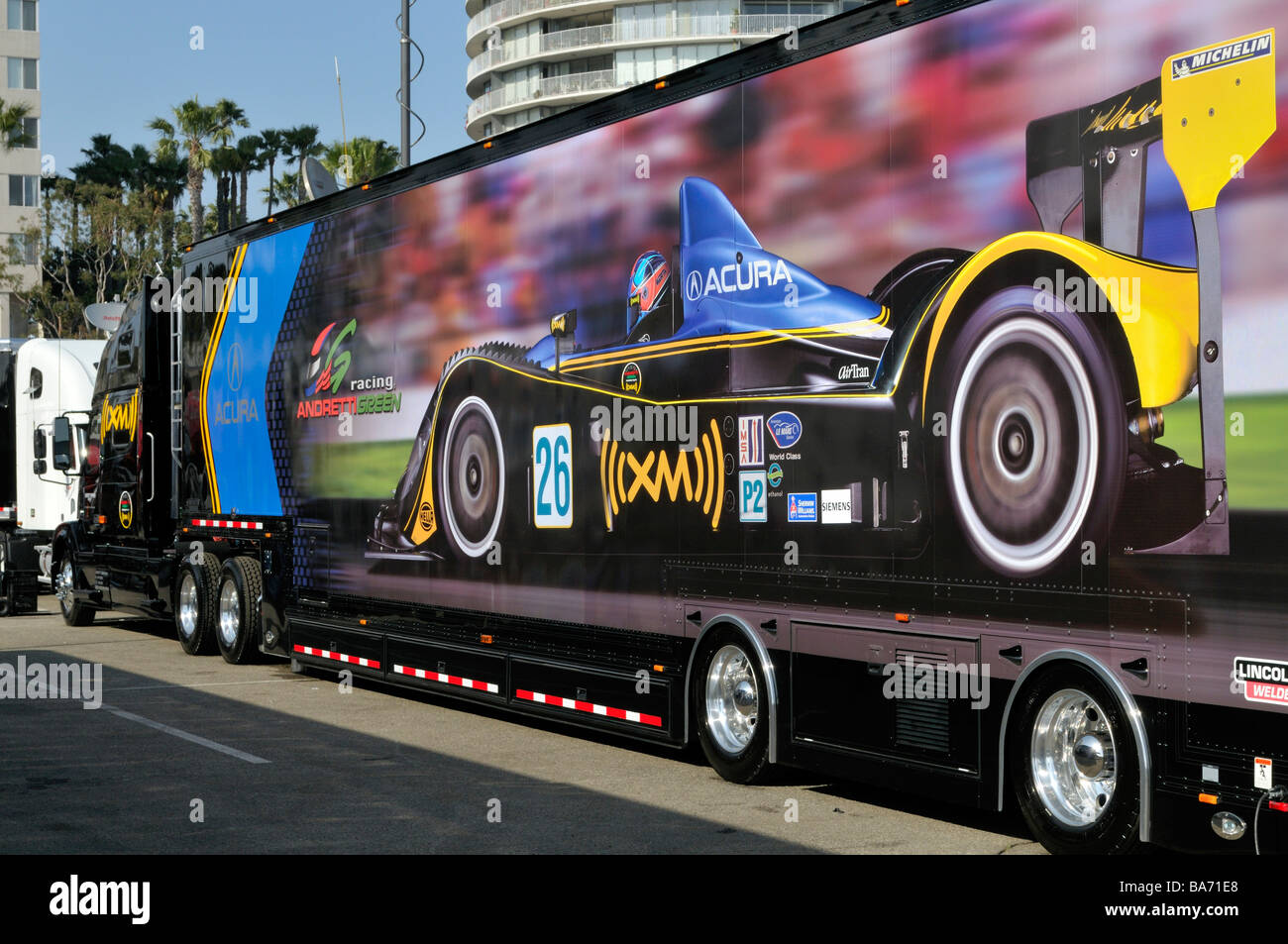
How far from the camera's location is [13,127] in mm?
65500

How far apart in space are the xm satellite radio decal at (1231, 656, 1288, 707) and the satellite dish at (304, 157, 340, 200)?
36.5 feet

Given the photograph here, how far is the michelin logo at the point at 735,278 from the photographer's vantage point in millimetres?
8539

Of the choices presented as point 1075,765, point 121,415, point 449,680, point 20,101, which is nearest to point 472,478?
point 449,680

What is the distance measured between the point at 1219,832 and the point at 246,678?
10.7m

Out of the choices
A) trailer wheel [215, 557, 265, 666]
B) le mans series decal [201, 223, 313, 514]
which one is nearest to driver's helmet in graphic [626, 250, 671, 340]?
le mans series decal [201, 223, 313, 514]

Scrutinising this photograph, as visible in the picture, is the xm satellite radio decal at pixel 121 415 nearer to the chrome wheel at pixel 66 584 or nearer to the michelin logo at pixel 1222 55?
the chrome wheel at pixel 66 584

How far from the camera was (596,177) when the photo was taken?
10.0m

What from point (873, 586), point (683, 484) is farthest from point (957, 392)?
point (683, 484)

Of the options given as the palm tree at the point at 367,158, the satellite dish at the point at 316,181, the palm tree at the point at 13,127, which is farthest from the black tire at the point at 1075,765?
the palm tree at the point at 13,127

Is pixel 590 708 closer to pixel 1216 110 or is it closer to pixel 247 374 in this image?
pixel 1216 110

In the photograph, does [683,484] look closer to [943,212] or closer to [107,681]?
[943,212]

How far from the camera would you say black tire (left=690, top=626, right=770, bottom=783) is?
8.71 m

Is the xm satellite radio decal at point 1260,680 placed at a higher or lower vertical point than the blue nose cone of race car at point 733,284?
lower

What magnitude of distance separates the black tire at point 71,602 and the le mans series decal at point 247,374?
209 inches
